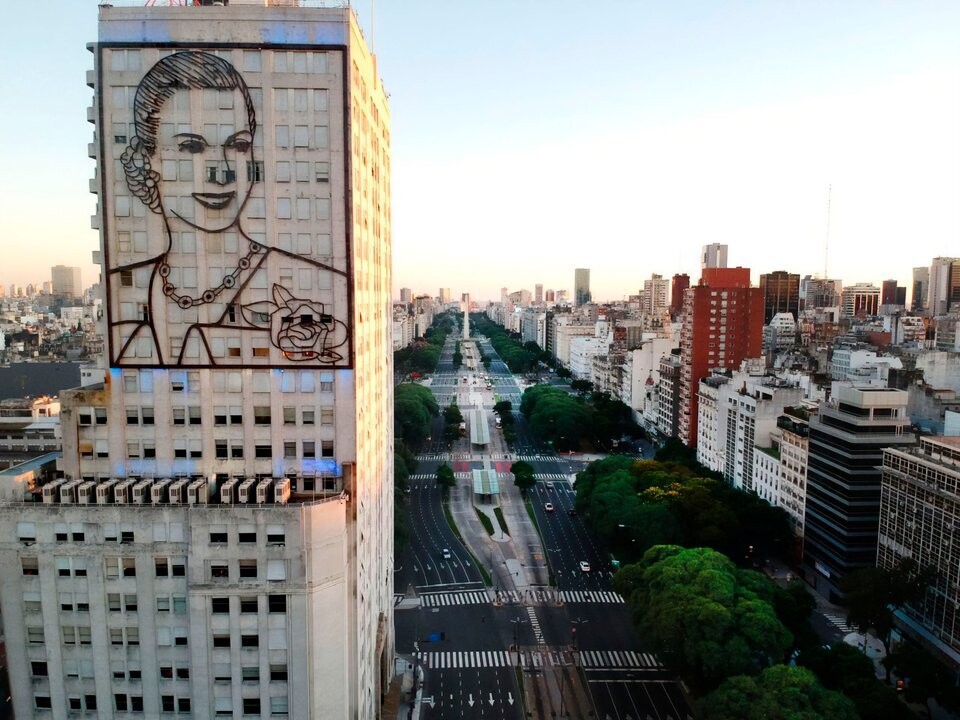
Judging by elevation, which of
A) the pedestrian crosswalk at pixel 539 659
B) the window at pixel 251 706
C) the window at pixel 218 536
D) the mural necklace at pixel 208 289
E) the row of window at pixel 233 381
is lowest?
the pedestrian crosswalk at pixel 539 659

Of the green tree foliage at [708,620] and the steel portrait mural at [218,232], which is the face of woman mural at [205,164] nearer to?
the steel portrait mural at [218,232]

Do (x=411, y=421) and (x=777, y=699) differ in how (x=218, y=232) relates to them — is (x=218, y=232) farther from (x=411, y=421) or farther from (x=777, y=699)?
(x=411, y=421)

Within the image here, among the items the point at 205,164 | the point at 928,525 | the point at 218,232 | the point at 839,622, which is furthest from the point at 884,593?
the point at 205,164

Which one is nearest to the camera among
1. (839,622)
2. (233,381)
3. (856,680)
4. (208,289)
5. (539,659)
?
(208,289)

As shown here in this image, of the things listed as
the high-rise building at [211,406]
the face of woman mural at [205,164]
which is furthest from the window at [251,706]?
the face of woman mural at [205,164]

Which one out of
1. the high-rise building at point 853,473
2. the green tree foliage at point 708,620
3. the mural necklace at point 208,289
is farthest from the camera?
the high-rise building at point 853,473

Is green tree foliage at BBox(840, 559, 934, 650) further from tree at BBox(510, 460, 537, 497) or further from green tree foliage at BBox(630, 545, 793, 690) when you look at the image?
tree at BBox(510, 460, 537, 497)
